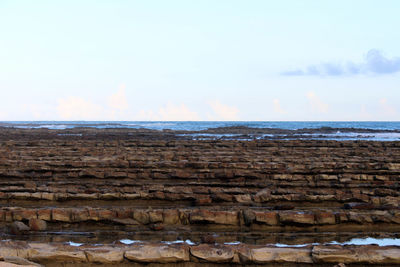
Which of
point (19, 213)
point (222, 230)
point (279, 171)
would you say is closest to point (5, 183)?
point (19, 213)

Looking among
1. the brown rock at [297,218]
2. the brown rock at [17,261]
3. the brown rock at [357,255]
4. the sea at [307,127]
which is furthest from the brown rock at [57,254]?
the sea at [307,127]

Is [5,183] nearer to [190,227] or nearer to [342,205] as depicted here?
[190,227]

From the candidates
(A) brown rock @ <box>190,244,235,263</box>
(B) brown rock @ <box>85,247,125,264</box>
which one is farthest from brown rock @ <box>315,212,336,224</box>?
(B) brown rock @ <box>85,247,125,264</box>

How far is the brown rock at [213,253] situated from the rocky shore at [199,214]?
0.04 feet

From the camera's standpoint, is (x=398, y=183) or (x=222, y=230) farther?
(x=398, y=183)

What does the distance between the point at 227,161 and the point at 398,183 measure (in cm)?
585

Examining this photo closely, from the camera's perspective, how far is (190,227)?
732 cm

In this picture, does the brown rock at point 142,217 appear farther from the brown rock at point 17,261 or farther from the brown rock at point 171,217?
the brown rock at point 17,261

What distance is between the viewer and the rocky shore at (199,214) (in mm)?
5617

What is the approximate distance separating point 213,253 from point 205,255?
0.11 m

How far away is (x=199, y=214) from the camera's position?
7.49 metres

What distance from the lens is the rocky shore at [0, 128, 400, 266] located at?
5.62 meters

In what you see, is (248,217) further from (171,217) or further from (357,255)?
(357,255)

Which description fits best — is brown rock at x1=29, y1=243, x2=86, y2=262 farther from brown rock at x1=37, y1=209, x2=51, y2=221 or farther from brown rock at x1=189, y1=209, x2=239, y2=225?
brown rock at x1=189, y1=209, x2=239, y2=225
